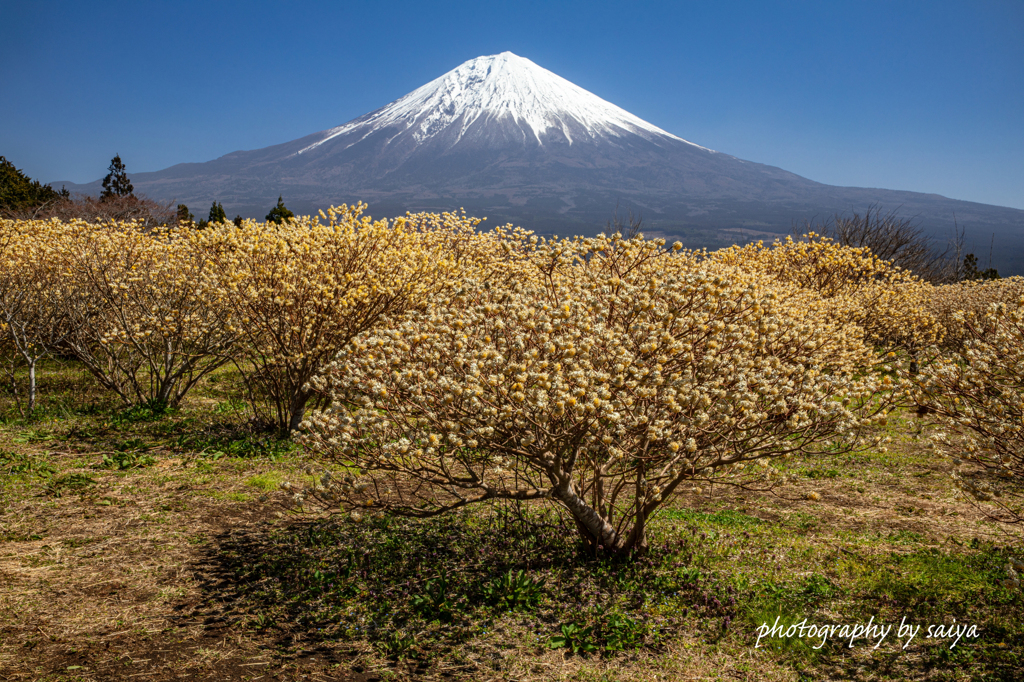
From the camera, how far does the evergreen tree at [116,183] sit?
4903 centimetres

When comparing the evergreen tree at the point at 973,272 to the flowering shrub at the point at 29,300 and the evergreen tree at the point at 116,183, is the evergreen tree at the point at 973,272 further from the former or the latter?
the evergreen tree at the point at 116,183

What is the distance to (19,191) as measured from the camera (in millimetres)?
37562

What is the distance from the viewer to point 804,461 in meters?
8.84

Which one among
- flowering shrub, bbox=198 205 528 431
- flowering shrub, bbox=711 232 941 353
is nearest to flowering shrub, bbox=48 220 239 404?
flowering shrub, bbox=198 205 528 431

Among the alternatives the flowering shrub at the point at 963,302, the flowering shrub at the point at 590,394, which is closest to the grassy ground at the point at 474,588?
the flowering shrub at the point at 590,394

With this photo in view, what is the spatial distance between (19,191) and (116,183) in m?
13.7

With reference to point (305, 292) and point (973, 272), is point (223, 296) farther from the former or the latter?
point (973, 272)

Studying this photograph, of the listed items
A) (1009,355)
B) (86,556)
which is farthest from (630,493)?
(86,556)

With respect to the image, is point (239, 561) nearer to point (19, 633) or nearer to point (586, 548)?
point (19, 633)

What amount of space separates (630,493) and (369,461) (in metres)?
3.76

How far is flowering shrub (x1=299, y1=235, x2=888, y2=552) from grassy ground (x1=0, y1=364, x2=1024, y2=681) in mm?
809

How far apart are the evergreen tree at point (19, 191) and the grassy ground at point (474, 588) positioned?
3582cm

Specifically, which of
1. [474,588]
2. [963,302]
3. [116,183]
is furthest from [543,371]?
[116,183]

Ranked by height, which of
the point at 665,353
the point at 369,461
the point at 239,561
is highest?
the point at 665,353
